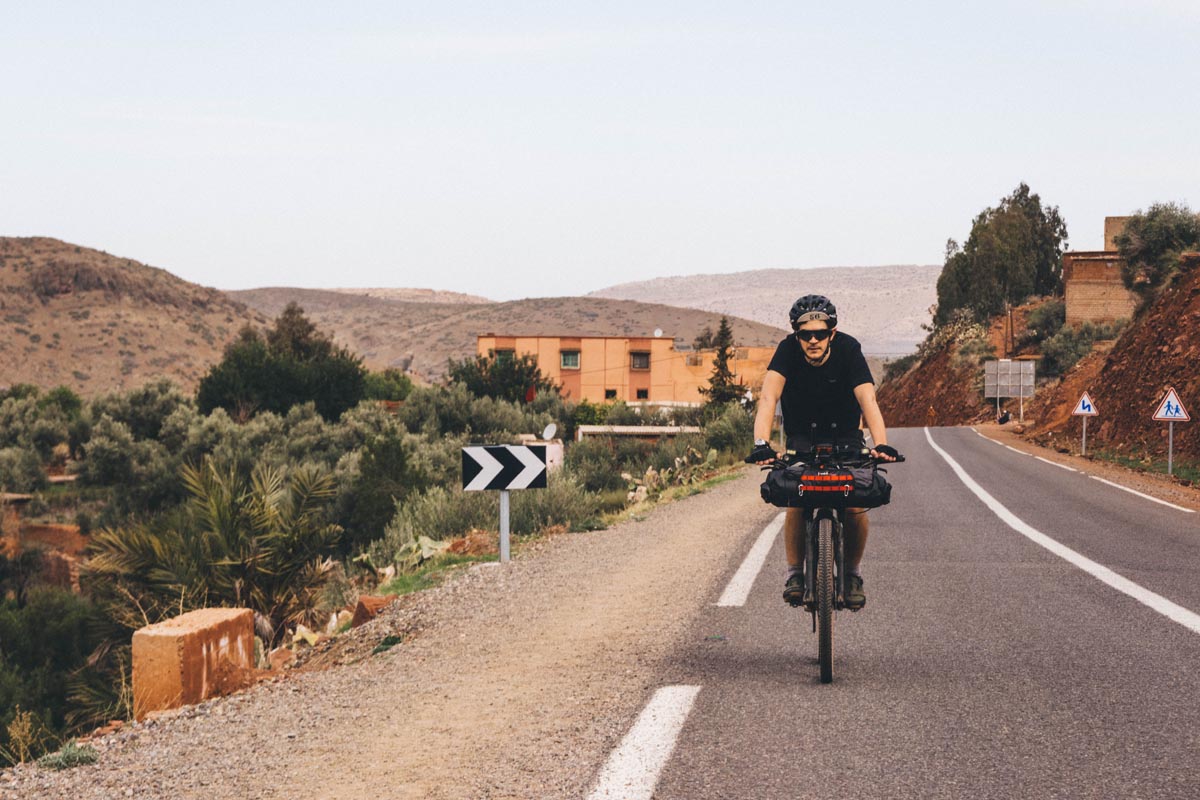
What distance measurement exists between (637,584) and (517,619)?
1674 mm

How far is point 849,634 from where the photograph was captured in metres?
7.70

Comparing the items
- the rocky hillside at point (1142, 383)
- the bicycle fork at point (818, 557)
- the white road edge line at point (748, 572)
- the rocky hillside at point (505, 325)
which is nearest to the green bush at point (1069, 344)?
the rocky hillside at point (1142, 383)

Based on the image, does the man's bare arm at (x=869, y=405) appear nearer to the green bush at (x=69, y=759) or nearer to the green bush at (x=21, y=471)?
the green bush at (x=69, y=759)

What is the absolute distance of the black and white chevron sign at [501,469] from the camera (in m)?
12.3

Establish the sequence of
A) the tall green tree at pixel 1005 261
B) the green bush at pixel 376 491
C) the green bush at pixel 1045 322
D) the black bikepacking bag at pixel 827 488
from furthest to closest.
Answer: the tall green tree at pixel 1005 261 → the green bush at pixel 1045 322 → the green bush at pixel 376 491 → the black bikepacking bag at pixel 827 488

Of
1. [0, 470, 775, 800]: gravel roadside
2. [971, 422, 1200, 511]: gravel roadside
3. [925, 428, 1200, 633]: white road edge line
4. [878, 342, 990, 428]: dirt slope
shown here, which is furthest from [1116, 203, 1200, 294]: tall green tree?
[0, 470, 775, 800]: gravel roadside

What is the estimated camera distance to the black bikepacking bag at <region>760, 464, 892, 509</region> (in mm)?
6098

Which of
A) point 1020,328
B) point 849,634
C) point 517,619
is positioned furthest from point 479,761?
point 1020,328

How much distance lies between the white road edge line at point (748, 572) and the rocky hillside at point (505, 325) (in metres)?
144

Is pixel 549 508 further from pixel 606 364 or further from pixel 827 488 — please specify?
pixel 606 364

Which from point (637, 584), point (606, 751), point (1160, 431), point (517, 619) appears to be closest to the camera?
point (606, 751)

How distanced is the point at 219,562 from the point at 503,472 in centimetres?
313

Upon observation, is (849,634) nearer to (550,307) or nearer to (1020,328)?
(1020,328)

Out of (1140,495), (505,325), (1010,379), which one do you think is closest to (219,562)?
(1140,495)
